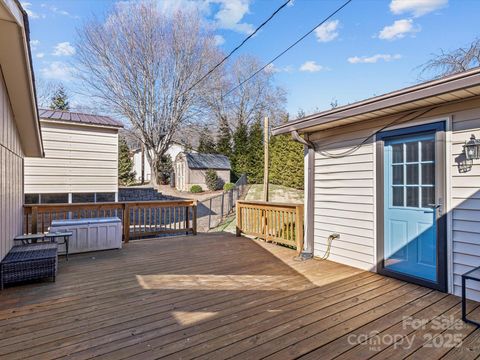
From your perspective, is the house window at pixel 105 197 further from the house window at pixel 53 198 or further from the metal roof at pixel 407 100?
the metal roof at pixel 407 100

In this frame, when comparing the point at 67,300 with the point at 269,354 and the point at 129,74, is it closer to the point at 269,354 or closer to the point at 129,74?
the point at 269,354

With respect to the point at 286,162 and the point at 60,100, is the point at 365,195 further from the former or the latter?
the point at 60,100

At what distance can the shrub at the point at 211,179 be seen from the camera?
18633 mm

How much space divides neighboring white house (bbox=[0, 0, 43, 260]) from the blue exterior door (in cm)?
428

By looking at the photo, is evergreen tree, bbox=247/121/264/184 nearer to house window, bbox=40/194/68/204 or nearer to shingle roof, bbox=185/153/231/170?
shingle roof, bbox=185/153/231/170

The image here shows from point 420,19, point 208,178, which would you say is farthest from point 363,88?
point 208,178

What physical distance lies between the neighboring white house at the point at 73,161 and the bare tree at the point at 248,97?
16398 millimetres

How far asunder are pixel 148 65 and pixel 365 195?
15458mm

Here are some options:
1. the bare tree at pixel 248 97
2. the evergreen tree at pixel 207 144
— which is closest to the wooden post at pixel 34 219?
the evergreen tree at pixel 207 144

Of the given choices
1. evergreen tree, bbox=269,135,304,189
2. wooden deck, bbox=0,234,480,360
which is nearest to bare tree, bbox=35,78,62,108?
evergreen tree, bbox=269,135,304,189

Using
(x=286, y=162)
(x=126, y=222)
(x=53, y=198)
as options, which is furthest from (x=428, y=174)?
(x=286, y=162)

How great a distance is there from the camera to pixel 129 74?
1576cm

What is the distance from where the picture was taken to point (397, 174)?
364 centimetres

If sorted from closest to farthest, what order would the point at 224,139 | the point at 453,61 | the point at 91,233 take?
the point at 91,233
the point at 453,61
the point at 224,139
